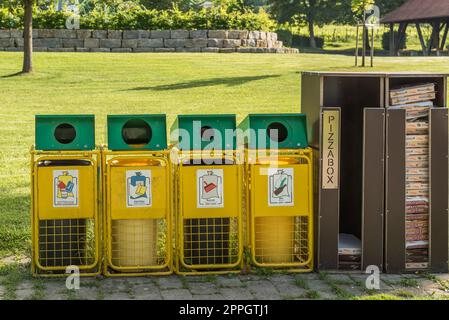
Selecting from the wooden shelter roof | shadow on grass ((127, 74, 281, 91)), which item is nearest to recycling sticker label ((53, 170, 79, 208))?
shadow on grass ((127, 74, 281, 91))

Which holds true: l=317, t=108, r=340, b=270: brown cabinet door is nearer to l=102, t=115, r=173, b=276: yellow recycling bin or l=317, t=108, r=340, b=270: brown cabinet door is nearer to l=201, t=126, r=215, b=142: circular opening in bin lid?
l=201, t=126, r=215, b=142: circular opening in bin lid

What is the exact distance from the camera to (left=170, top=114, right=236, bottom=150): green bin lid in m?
5.40

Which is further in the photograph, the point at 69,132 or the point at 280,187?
the point at 280,187

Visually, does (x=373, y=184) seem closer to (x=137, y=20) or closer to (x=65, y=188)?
(x=65, y=188)

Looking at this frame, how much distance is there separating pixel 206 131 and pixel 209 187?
0.37 meters

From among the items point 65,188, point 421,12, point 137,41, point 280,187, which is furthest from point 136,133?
point 421,12

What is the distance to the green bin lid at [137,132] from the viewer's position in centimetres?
537

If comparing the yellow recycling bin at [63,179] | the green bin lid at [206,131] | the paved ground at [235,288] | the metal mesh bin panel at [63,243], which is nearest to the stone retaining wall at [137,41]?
the metal mesh bin panel at [63,243]

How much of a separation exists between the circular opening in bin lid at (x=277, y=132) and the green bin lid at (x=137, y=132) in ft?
2.27

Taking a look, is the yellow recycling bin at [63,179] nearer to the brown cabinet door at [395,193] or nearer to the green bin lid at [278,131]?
the green bin lid at [278,131]

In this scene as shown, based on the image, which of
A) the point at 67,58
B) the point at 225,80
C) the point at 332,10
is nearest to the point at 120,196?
the point at 225,80

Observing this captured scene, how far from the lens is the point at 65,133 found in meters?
5.46

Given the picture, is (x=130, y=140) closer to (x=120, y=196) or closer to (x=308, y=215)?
(x=120, y=196)

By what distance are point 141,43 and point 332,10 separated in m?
21.9
